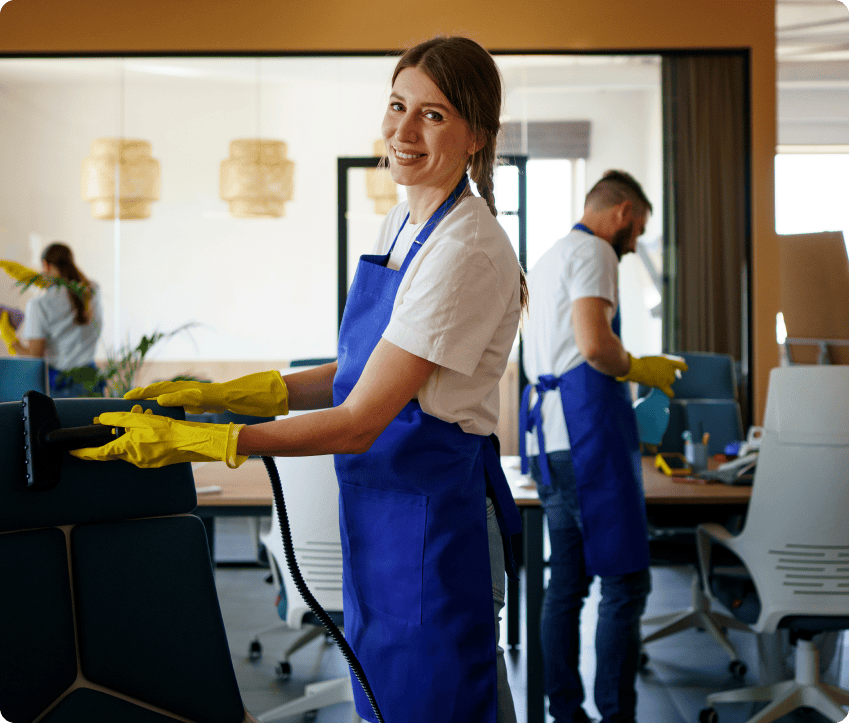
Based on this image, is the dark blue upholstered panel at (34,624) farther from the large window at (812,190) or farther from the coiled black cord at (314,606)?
the large window at (812,190)

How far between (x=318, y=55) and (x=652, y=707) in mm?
3580

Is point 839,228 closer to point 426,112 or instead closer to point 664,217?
point 664,217

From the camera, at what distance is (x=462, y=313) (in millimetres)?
993

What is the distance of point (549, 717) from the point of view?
2119 mm

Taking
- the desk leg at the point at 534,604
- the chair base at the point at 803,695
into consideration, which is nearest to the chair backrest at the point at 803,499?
the chair base at the point at 803,695

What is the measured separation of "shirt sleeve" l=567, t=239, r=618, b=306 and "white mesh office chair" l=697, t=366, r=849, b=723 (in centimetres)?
47

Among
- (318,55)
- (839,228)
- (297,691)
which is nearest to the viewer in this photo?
(297,691)

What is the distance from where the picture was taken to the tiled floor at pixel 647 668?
7.20ft

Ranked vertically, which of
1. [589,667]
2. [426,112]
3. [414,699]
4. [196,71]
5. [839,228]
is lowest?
[589,667]

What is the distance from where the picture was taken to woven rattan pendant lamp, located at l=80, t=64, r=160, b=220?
420cm

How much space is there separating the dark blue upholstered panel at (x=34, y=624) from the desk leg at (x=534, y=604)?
124cm

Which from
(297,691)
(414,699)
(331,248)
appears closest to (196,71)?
(331,248)

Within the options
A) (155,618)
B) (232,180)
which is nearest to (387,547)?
(155,618)

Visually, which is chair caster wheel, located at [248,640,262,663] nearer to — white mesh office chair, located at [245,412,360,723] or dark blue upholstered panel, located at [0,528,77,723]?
white mesh office chair, located at [245,412,360,723]
